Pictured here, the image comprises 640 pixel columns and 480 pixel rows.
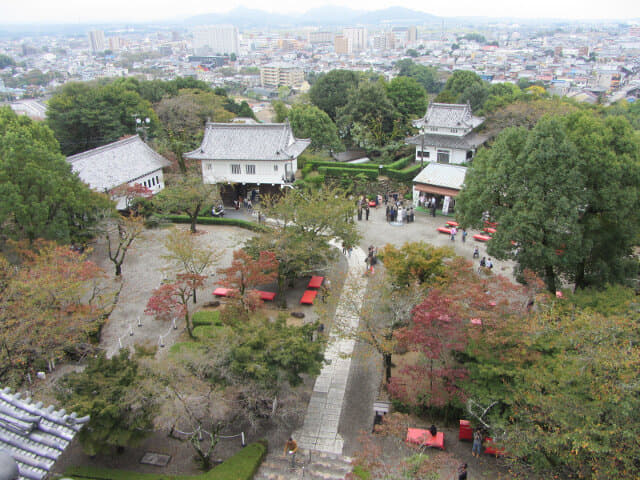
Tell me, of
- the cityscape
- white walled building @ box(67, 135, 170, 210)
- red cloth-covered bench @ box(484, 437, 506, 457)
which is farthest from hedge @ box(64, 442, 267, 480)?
white walled building @ box(67, 135, 170, 210)

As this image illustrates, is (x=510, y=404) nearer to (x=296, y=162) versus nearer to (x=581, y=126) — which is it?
(x=581, y=126)

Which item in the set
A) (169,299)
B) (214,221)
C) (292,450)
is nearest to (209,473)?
(292,450)

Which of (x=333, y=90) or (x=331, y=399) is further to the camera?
(x=333, y=90)

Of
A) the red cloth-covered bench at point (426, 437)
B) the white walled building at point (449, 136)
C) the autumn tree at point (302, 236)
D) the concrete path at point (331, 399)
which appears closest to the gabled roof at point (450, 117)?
the white walled building at point (449, 136)

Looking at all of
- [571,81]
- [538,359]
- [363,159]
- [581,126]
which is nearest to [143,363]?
[538,359]

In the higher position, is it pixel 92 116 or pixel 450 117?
pixel 92 116

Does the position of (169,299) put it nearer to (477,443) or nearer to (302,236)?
(302,236)
